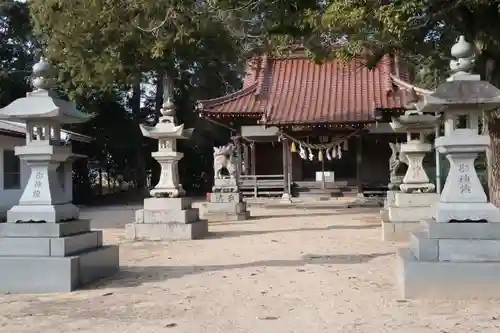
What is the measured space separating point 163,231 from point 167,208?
0.54m

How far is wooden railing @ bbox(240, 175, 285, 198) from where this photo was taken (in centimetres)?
2452

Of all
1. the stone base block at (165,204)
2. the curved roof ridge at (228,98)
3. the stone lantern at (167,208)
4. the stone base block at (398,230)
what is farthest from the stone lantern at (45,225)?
the curved roof ridge at (228,98)

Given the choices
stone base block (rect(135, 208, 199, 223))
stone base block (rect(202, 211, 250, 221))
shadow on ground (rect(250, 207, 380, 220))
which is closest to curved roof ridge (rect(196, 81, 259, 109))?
shadow on ground (rect(250, 207, 380, 220))

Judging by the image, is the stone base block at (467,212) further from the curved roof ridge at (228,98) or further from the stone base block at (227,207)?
the curved roof ridge at (228,98)

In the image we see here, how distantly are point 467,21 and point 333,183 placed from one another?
1350 centimetres

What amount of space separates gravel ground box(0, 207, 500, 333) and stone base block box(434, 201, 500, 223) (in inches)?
38.9

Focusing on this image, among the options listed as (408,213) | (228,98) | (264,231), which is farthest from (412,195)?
(228,98)

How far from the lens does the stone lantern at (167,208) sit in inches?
510

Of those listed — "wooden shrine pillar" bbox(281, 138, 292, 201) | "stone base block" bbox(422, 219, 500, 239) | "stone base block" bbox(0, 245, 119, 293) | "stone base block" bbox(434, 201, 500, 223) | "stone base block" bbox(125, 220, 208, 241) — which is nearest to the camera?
"stone base block" bbox(422, 219, 500, 239)

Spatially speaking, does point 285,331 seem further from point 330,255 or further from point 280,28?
point 280,28

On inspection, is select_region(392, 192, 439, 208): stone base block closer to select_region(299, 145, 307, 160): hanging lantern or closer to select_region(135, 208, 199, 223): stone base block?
select_region(135, 208, 199, 223): stone base block

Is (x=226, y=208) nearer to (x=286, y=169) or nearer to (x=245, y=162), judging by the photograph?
(x=286, y=169)

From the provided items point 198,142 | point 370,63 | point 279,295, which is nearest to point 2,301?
point 279,295

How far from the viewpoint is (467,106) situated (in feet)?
23.2
